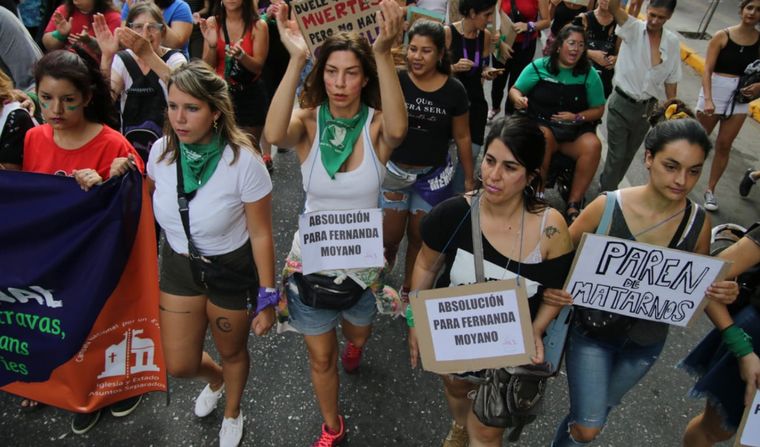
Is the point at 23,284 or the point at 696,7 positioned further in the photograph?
the point at 696,7

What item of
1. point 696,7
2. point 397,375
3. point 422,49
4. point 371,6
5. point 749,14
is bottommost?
point 696,7

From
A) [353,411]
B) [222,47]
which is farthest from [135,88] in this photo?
[353,411]

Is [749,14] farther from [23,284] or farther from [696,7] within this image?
[696,7]

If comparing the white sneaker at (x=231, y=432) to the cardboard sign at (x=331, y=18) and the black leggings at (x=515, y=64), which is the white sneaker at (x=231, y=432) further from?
the black leggings at (x=515, y=64)

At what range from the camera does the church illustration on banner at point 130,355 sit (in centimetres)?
264

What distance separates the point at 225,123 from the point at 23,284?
1132 millimetres

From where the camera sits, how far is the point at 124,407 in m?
2.92

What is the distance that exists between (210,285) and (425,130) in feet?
5.50

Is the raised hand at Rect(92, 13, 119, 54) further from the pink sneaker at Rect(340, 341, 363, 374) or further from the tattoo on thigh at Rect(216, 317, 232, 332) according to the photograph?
the pink sneaker at Rect(340, 341, 363, 374)

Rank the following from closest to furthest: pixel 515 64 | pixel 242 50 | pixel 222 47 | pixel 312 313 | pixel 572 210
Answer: pixel 312 313 → pixel 242 50 → pixel 222 47 → pixel 572 210 → pixel 515 64

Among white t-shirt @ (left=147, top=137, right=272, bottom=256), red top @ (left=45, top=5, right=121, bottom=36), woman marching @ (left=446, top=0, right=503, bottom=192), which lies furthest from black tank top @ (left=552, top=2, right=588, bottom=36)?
white t-shirt @ (left=147, top=137, right=272, bottom=256)

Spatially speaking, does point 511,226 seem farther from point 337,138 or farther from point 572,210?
point 572,210

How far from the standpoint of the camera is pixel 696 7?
554 inches

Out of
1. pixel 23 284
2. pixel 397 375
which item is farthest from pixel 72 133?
pixel 397 375
